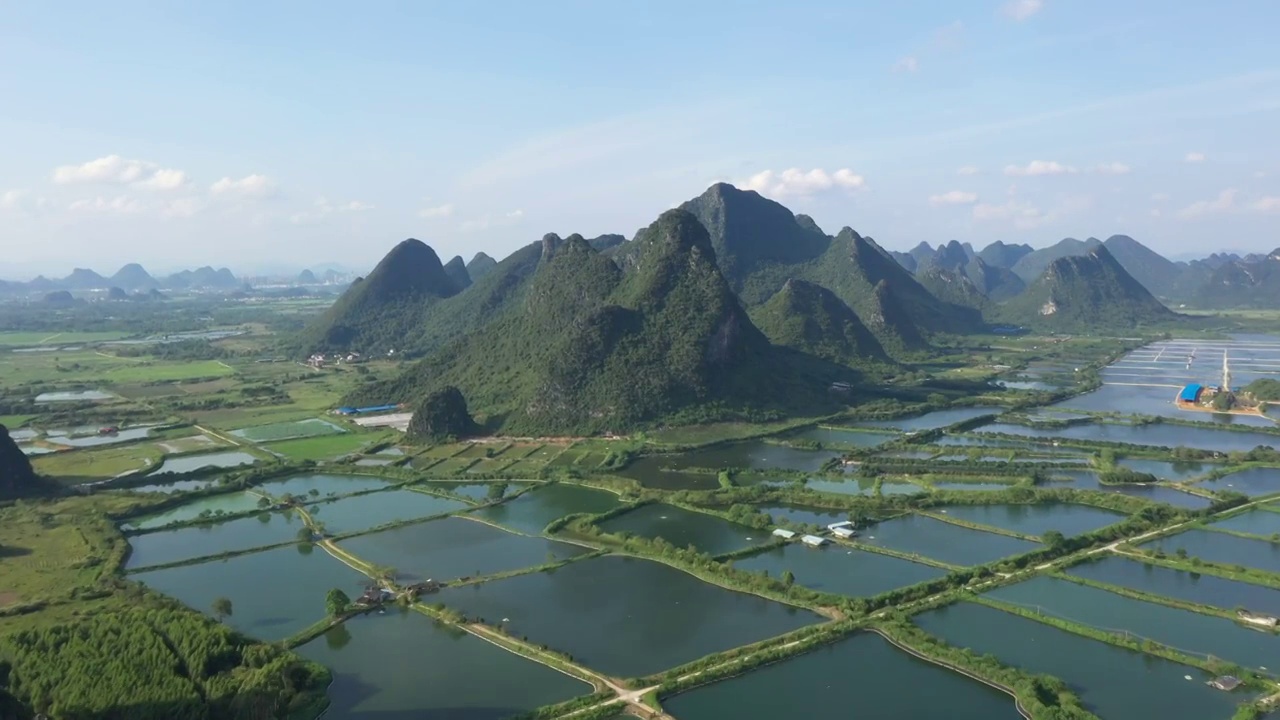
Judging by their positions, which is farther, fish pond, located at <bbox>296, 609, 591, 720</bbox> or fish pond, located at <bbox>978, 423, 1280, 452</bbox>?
fish pond, located at <bbox>978, 423, 1280, 452</bbox>

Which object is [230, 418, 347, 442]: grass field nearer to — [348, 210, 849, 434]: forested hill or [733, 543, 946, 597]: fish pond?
[348, 210, 849, 434]: forested hill

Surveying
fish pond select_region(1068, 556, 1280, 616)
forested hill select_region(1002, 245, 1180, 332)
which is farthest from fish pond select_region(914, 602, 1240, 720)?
forested hill select_region(1002, 245, 1180, 332)

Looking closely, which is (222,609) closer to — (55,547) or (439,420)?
(55,547)

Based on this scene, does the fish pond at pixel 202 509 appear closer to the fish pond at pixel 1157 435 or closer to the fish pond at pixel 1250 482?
the fish pond at pixel 1157 435

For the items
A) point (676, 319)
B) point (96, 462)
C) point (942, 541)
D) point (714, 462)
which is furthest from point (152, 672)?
point (676, 319)

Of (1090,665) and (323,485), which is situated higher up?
(323,485)

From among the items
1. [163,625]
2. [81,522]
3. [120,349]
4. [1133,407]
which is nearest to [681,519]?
[163,625]

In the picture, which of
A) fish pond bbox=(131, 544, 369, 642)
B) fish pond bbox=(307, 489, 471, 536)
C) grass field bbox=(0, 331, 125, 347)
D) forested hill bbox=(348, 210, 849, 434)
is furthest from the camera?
grass field bbox=(0, 331, 125, 347)
